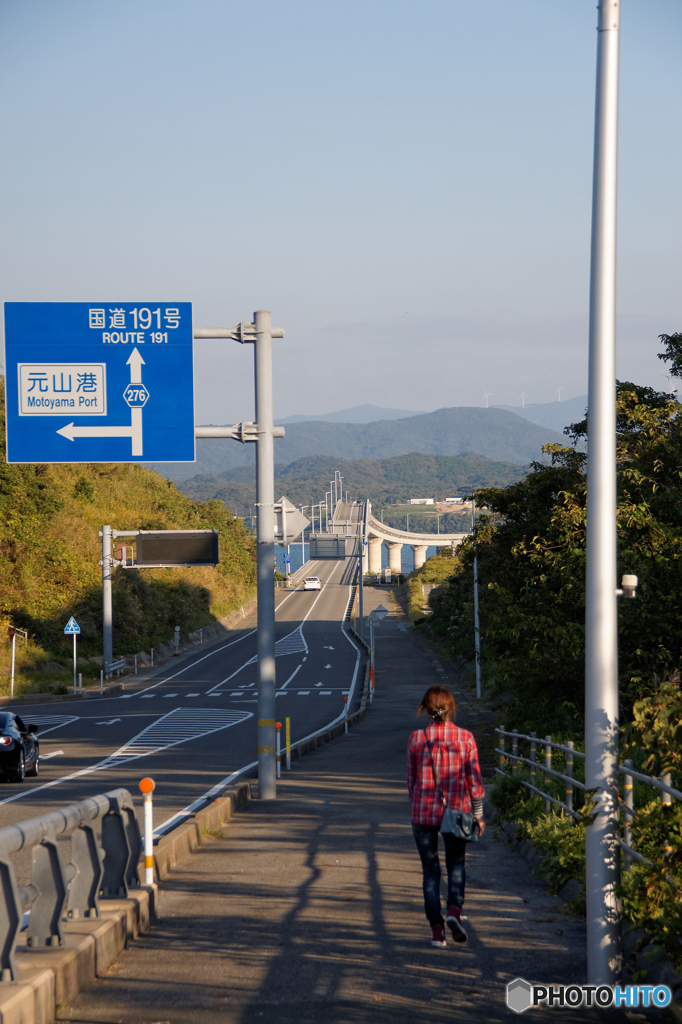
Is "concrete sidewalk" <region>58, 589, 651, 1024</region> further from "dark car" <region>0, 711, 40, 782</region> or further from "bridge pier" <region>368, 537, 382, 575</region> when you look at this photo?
"bridge pier" <region>368, 537, 382, 575</region>

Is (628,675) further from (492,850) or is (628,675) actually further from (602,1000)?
(602,1000)

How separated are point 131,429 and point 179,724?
17.0 meters

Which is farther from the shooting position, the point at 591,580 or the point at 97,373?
the point at 97,373

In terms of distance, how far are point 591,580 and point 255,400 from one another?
931 centimetres

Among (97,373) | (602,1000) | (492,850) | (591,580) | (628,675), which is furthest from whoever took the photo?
(628,675)

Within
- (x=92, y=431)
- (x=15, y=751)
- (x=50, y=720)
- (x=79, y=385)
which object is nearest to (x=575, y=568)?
A: (x=92, y=431)

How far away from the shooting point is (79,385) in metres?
13.0

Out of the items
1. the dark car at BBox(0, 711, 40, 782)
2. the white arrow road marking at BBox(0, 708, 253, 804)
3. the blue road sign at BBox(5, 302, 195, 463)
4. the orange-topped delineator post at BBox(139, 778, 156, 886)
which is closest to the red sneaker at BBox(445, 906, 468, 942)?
the orange-topped delineator post at BBox(139, 778, 156, 886)

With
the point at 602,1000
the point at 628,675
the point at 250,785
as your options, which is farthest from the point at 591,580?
the point at 250,785

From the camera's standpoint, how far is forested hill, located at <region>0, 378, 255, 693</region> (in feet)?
147

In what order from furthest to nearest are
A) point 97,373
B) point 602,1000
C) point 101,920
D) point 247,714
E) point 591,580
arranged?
1. point 247,714
2. point 97,373
3. point 101,920
4. point 591,580
5. point 602,1000

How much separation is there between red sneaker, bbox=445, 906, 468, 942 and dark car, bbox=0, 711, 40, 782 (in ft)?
39.1

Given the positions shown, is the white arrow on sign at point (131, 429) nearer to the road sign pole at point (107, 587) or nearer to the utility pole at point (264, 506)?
the utility pole at point (264, 506)

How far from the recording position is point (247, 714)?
1249 inches
